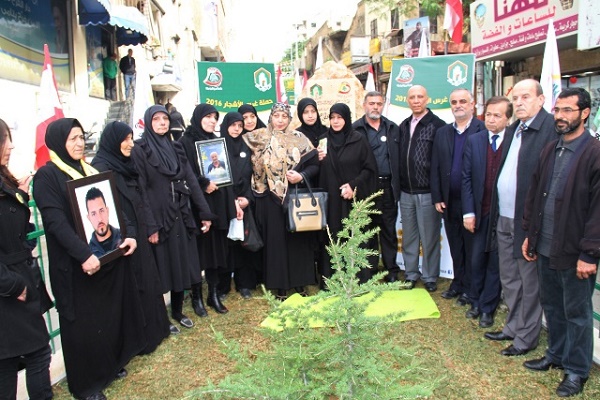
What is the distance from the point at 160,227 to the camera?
3543mm

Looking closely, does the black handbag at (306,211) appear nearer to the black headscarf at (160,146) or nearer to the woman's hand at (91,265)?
the black headscarf at (160,146)

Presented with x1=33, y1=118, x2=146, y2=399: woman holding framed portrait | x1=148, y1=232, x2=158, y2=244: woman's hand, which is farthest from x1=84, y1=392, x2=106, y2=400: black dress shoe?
x1=148, y1=232, x2=158, y2=244: woman's hand

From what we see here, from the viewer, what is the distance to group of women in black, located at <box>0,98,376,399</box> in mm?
2627

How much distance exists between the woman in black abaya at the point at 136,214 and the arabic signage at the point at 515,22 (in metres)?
7.66

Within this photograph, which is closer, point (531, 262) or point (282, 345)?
point (282, 345)

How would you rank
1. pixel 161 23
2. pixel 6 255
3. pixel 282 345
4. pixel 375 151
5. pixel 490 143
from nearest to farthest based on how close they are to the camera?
pixel 282 345 → pixel 6 255 → pixel 490 143 → pixel 375 151 → pixel 161 23

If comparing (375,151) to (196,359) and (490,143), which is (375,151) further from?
(196,359)

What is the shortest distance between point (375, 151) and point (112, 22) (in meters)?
8.29

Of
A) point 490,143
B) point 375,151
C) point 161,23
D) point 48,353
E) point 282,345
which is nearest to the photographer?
point 282,345

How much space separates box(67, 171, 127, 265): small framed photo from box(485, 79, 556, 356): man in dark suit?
8.60 ft

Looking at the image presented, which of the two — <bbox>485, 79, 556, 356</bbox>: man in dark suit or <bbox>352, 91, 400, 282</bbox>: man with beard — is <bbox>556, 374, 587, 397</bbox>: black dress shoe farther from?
<bbox>352, 91, 400, 282</bbox>: man with beard

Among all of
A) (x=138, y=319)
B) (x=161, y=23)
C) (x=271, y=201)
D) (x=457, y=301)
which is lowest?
(x=457, y=301)

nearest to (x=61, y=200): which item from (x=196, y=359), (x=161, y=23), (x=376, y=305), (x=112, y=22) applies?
(x=196, y=359)

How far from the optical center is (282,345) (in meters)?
2.10
